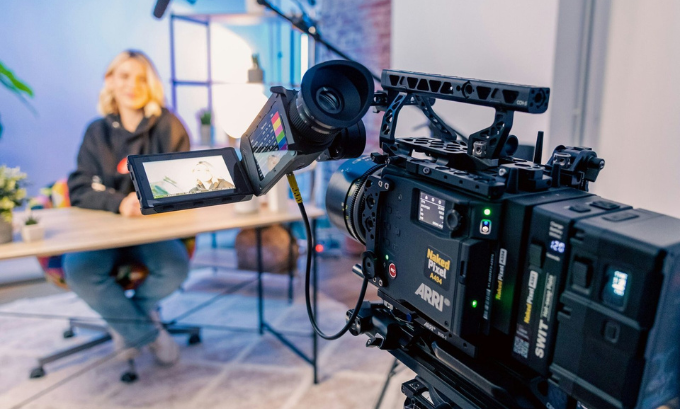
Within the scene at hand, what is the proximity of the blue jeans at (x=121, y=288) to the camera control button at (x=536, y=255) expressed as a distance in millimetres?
1774

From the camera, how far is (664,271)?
492 mm

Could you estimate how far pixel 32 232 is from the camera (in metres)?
1.62

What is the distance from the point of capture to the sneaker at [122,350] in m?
1.99

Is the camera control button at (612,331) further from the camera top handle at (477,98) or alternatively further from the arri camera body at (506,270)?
the camera top handle at (477,98)

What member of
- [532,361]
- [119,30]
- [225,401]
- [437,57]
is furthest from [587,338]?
[119,30]

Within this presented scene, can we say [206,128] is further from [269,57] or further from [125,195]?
[269,57]

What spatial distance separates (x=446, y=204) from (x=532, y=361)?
0.74 ft

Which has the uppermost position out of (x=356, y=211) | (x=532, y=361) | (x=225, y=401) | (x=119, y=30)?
(x=119, y=30)

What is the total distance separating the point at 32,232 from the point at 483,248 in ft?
5.08

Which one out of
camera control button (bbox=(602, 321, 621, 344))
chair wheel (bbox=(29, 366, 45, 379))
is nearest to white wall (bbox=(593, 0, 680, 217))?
camera control button (bbox=(602, 321, 621, 344))

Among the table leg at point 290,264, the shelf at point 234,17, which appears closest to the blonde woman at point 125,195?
the table leg at point 290,264

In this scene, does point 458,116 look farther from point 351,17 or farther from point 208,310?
point 208,310

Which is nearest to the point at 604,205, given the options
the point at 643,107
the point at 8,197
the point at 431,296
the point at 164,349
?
the point at 431,296

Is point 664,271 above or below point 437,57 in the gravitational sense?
below
